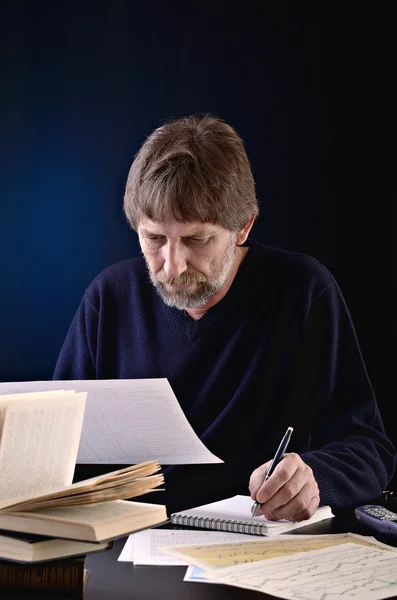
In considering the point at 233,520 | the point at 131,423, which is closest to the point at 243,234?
the point at 131,423

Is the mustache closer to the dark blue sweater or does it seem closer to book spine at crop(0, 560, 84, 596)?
the dark blue sweater

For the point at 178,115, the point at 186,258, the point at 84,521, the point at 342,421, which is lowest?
the point at 342,421

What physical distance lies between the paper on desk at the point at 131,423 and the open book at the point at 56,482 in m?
0.22

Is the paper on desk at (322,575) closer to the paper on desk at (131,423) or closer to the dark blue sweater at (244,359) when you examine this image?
the paper on desk at (131,423)

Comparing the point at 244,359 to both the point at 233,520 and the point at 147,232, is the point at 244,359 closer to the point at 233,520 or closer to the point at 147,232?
the point at 147,232

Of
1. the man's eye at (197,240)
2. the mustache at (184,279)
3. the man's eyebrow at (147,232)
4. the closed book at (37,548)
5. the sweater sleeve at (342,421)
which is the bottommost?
the sweater sleeve at (342,421)

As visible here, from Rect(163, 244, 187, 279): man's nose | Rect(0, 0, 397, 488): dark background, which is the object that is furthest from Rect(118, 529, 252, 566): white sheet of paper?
Rect(0, 0, 397, 488): dark background

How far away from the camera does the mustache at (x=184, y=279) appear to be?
1.83 m

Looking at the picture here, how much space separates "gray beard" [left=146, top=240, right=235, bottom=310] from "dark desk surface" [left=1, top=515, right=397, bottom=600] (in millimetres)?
759

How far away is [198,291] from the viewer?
1.87 meters

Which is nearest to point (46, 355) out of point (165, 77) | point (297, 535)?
point (165, 77)

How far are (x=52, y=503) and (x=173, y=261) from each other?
808mm

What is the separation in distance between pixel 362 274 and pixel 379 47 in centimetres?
73

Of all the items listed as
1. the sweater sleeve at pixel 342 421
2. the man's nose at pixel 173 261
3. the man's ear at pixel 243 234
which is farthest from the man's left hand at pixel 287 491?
the man's ear at pixel 243 234
